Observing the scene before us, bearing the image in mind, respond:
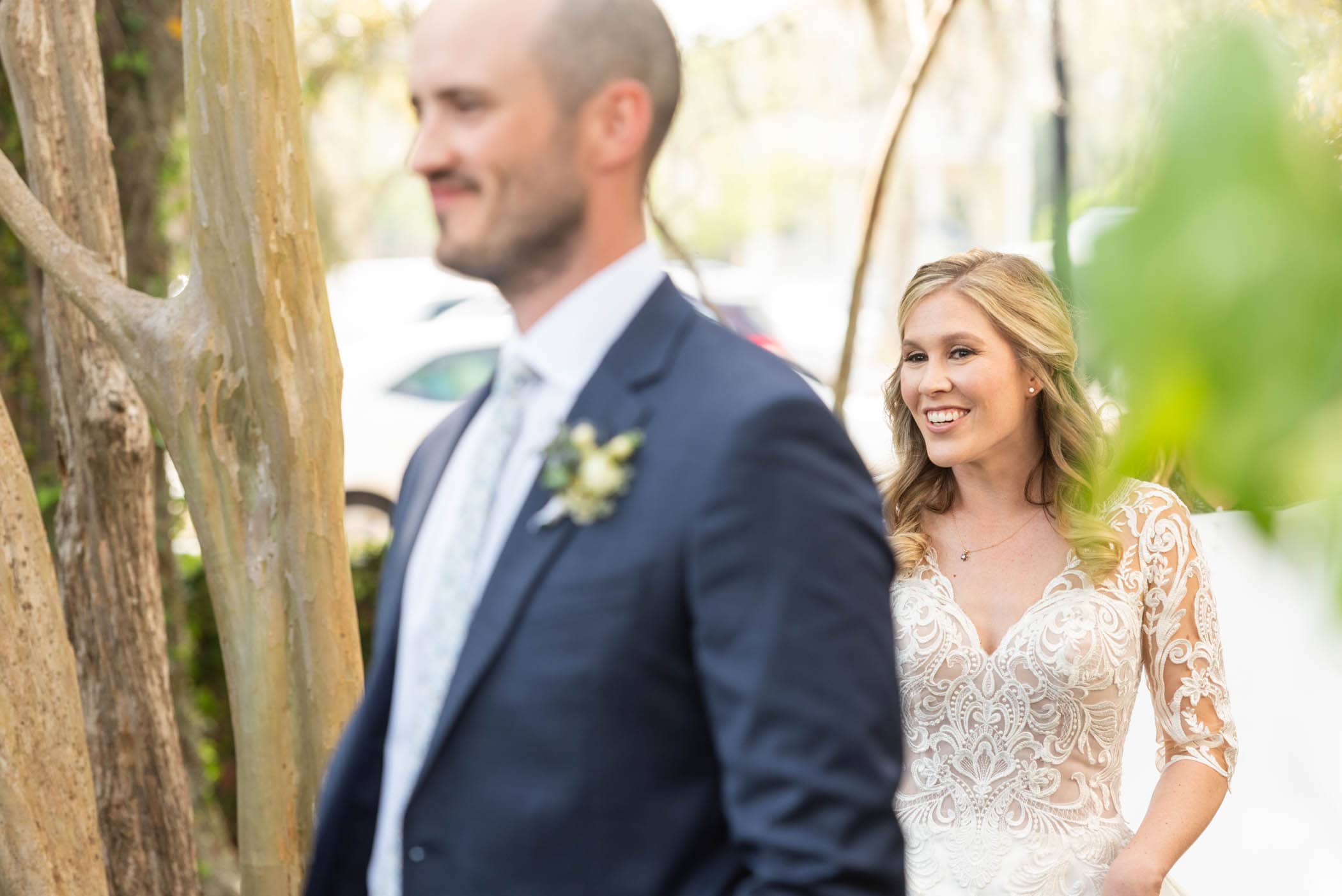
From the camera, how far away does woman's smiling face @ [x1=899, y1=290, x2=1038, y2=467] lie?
8.80 feet

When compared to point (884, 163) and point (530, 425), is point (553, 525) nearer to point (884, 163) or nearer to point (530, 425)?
point (530, 425)

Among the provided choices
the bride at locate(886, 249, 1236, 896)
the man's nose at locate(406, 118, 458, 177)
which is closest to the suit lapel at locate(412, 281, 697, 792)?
the man's nose at locate(406, 118, 458, 177)

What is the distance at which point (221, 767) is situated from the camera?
645 centimetres

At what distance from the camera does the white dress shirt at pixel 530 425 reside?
1287 mm

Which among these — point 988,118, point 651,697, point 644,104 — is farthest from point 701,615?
point 988,118

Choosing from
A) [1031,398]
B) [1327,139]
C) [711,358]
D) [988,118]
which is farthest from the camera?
[988,118]

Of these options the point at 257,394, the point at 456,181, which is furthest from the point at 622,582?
the point at 257,394

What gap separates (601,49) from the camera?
3.93ft

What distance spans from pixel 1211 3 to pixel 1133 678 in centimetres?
237

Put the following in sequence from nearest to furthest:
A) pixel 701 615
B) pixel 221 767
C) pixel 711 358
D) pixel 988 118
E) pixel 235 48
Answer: pixel 701 615
pixel 711 358
pixel 235 48
pixel 221 767
pixel 988 118

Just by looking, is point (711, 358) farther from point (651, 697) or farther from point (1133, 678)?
point (1133, 678)

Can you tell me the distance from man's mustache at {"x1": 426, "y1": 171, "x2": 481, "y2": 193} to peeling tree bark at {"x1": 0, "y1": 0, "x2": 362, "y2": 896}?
4.71 feet

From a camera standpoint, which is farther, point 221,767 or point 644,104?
point 221,767

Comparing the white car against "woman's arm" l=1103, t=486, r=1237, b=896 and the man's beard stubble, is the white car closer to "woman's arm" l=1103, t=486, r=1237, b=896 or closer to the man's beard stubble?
"woman's arm" l=1103, t=486, r=1237, b=896
